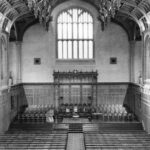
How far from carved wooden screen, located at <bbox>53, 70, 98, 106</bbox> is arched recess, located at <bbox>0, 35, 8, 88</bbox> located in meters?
7.24

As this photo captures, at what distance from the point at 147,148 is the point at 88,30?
17992mm

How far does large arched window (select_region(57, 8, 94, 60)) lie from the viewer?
103 feet

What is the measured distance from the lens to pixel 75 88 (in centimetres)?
3175

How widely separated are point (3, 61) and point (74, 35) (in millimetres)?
9644

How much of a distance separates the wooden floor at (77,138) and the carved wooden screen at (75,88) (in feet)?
19.7

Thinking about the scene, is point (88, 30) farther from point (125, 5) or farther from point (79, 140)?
point (79, 140)

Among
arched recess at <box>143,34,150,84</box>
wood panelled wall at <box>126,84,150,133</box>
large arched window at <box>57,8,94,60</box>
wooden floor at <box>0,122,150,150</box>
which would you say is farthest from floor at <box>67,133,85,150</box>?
large arched window at <box>57,8,94,60</box>

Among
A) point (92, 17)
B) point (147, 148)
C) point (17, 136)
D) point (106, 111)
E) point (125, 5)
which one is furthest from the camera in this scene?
point (92, 17)

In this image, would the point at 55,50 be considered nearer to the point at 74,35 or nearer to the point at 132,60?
the point at 74,35

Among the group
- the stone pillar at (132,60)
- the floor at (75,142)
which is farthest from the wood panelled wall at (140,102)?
the floor at (75,142)

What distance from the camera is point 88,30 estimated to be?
31.7 m

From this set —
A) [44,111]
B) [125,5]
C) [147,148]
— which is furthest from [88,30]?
[147,148]

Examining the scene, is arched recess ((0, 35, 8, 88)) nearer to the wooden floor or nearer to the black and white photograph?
the wooden floor

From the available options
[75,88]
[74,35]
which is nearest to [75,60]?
[74,35]
